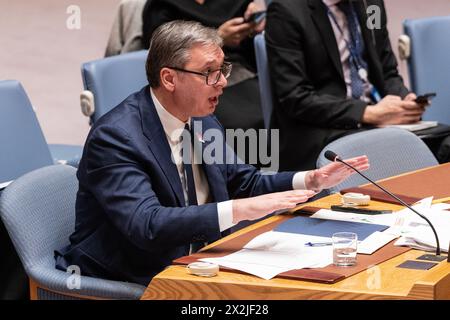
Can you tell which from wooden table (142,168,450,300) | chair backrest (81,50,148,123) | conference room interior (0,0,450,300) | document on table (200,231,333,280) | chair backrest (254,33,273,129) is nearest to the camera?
wooden table (142,168,450,300)

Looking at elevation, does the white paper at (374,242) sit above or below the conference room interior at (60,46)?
above

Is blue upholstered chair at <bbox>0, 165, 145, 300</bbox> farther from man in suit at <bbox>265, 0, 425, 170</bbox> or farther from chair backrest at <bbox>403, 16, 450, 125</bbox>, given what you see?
chair backrest at <bbox>403, 16, 450, 125</bbox>

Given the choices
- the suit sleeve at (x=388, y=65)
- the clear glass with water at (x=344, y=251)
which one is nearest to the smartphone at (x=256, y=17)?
the suit sleeve at (x=388, y=65)

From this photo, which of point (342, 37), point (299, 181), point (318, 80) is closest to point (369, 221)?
point (299, 181)

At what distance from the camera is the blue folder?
9.15 ft

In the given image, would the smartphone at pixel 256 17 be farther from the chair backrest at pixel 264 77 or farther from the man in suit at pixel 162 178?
the man in suit at pixel 162 178

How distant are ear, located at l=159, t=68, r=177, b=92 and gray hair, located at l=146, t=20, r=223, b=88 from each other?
15mm

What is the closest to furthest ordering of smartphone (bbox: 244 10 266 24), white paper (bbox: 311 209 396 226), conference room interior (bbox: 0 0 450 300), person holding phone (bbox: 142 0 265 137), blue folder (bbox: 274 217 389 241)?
blue folder (bbox: 274 217 389 241), white paper (bbox: 311 209 396 226), person holding phone (bbox: 142 0 265 137), smartphone (bbox: 244 10 266 24), conference room interior (bbox: 0 0 450 300)

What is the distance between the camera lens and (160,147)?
2.93 meters

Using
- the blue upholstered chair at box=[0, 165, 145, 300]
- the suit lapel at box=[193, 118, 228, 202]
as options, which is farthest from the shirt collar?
the blue upholstered chair at box=[0, 165, 145, 300]

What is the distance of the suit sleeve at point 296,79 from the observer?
4449 mm

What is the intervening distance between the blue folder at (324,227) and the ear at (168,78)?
522mm
